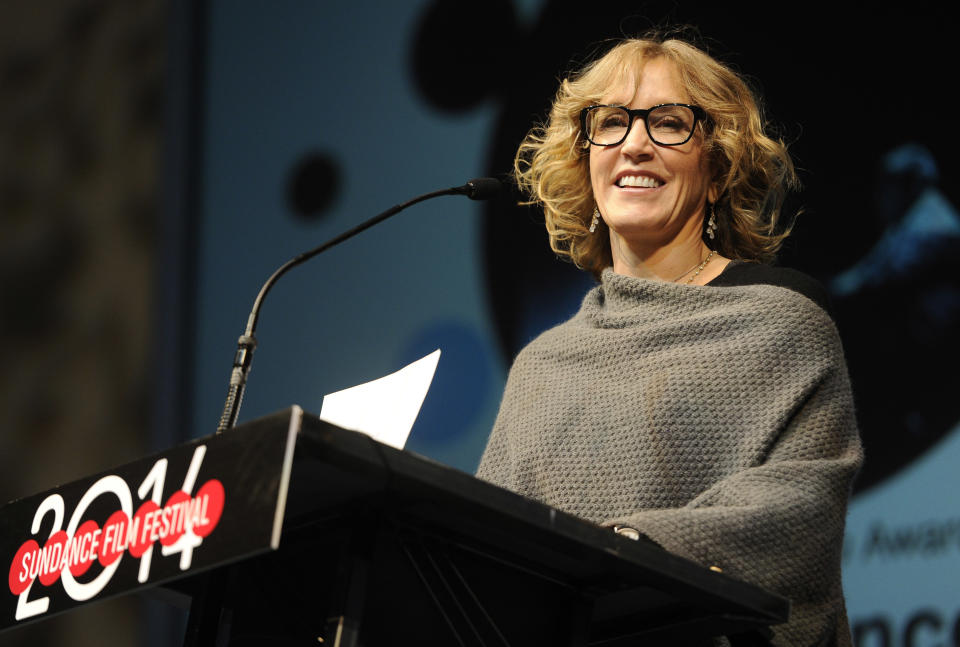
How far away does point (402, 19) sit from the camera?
3148mm

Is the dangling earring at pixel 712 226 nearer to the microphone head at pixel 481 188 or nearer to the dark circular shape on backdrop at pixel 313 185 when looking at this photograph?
the microphone head at pixel 481 188

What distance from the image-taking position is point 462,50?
9.59ft

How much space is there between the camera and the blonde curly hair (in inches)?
73.8

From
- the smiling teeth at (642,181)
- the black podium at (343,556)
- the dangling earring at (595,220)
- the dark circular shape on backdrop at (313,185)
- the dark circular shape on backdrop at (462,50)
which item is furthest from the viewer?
the dark circular shape on backdrop at (313,185)

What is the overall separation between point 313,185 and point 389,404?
2.07 m

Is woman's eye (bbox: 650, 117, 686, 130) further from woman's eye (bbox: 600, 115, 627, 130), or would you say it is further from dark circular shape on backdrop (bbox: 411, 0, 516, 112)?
dark circular shape on backdrop (bbox: 411, 0, 516, 112)

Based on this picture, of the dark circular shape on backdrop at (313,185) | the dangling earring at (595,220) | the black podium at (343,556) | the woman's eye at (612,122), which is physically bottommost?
the black podium at (343,556)

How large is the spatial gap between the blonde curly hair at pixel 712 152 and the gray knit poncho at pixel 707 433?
244 millimetres

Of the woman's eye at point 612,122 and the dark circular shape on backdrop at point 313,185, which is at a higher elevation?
the dark circular shape on backdrop at point 313,185

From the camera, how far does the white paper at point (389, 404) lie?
1192mm

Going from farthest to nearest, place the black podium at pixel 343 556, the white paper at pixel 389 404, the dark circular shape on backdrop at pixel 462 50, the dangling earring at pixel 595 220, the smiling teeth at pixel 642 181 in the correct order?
the dark circular shape on backdrop at pixel 462 50, the dangling earring at pixel 595 220, the smiling teeth at pixel 642 181, the white paper at pixel 389 404, the black podium at pixel 343 556

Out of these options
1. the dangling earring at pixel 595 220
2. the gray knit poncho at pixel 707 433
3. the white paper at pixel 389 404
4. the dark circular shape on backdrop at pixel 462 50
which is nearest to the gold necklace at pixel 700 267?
the gray knit poncho at pixel 707 433

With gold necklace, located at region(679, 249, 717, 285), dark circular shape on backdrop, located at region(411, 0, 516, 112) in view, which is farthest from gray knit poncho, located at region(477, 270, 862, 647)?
dark circular shape on backdrop, located at region(411, 0, 516, 112)

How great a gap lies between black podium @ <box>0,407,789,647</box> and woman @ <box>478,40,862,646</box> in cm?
17
